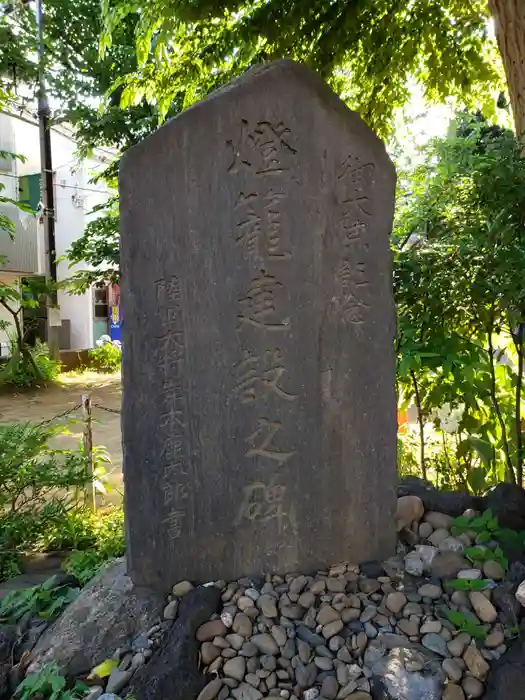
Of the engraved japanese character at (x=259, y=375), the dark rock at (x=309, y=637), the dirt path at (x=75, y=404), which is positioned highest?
the engraved japanese character at (x=259, y=375)

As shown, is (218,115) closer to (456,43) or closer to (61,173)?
(456,43)

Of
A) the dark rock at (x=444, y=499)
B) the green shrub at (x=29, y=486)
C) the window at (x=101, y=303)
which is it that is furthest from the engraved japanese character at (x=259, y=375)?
the window at (x=101, y=303)

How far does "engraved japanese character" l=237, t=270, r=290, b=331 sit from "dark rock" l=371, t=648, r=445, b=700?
4.55 ft

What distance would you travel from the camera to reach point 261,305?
245 centimetres

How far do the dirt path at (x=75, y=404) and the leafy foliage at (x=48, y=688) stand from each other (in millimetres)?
3558

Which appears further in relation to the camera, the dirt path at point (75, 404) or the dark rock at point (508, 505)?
the dirt path at point (75, 404)

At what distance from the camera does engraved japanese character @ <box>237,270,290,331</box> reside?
243cm

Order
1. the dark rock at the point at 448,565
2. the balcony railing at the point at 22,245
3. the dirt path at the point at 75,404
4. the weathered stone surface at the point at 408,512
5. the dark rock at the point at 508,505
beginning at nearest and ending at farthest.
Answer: the dark rock at the point at 448,565, the dark rock at the point at 508,505, the weathered stone surface at the point at 408,512, the dirt path at the point at 75,404, the balcony railing at the point at 22,245

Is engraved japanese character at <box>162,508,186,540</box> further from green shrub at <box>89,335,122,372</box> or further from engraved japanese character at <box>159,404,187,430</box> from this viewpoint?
green shrub at <box>89,335,122,372</box>

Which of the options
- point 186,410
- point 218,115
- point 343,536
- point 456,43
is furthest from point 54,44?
point 343,536

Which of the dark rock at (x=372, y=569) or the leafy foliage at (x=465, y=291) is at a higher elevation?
the leafy foliage at (x=465, y=291)

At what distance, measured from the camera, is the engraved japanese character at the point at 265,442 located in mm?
2480

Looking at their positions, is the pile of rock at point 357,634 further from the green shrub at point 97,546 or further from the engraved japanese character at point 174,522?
the green shrub at point 97,546

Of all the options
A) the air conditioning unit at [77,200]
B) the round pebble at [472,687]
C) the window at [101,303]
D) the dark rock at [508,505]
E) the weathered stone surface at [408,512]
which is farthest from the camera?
the window at [101,303]
